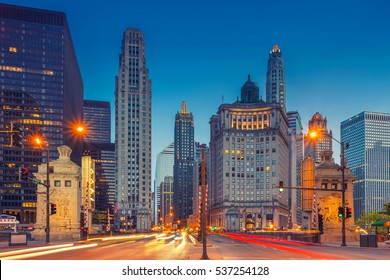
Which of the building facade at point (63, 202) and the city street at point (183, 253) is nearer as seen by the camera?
the city street at point (183, 253)

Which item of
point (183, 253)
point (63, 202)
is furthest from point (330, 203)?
point (63, 202)

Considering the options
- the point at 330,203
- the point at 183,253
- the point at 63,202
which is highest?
the point at 330,203

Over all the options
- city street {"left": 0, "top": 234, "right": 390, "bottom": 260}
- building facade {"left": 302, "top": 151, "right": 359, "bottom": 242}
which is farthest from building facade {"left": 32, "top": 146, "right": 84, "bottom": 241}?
building facade {"left": 302, "top": 151, "right": 359, "bottom": 242}

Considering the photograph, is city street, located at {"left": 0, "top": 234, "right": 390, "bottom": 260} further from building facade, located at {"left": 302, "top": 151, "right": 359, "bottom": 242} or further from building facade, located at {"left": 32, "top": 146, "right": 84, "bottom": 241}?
building facade, located at {"left": 32, "top": 146, "right": 84, "bottom": 241}

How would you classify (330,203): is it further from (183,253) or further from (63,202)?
(63,202)

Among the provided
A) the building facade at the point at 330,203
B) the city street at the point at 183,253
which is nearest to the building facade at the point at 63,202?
the city street at the point at 183,253

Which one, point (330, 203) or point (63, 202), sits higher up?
point (330, 203)

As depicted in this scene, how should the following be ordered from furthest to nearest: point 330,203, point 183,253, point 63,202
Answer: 1. point 63,202
2. point 330,203
3. point 183,253

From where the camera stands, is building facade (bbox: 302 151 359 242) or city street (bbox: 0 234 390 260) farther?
building facade (bbox: 302 151 359 242)

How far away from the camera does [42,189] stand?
67.4 meters

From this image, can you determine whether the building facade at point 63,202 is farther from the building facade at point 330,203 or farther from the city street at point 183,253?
the building facade at point 330,203
